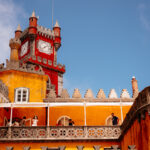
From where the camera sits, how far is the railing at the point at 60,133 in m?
19.1

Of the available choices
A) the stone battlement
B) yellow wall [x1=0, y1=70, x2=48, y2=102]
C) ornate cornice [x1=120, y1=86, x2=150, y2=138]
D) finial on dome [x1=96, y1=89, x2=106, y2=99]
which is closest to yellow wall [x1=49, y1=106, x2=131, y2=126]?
the stone battlement

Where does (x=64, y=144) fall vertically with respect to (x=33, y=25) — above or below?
→ below

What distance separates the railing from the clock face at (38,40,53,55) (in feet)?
91.7

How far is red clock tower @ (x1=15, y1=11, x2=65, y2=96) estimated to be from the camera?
43734 millimetres

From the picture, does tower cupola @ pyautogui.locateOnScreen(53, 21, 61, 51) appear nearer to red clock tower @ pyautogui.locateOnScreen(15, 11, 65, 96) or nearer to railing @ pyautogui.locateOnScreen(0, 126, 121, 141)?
red clock tower @ pyautogui.locateOnScreen(15, 11, 65, 96)

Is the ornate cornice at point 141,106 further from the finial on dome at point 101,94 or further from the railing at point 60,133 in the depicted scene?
the finial on dome at point 101,94

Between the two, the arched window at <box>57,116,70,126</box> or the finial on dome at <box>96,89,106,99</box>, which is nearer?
the arched window at <box>57,116,70,126</box>

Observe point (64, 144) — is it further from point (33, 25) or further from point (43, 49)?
point (33, 25)

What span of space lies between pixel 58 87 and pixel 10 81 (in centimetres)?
1920

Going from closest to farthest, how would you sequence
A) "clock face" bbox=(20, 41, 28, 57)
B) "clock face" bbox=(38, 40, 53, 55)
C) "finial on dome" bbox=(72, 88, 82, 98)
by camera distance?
"finial on dome" bbox=(72, 88, 82, 98)
"clock face" bbox=(38, 40, 53, 55)
"clock face" bbox=(20, 41, 28, 57)

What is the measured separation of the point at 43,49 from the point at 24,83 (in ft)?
69.1

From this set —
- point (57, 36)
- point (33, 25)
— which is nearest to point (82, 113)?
point (33, 25)

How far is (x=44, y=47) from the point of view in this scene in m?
47.2

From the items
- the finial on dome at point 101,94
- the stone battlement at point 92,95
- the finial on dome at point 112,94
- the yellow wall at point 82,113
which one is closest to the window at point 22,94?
the stone battlement at point 92,95
